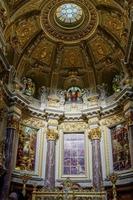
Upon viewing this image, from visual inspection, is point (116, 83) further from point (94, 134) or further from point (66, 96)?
point (94, 134)

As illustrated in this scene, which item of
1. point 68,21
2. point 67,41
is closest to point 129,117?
point 67,41

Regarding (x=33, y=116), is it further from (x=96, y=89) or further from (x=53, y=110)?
(x=96, y=89)

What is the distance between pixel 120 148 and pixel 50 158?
4737 millimetres

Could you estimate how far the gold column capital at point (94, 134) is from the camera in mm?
20141

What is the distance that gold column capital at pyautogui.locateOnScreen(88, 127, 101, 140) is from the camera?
20141 millimetres

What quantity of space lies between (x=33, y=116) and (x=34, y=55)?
196 inches

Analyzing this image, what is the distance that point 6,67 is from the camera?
18047 millimetres

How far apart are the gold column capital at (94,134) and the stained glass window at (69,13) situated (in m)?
8.54

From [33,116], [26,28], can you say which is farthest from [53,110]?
[26,28]

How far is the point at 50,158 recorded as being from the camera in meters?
19.6

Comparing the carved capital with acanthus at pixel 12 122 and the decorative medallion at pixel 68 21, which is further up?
the decorative medallion at pixel 68 21

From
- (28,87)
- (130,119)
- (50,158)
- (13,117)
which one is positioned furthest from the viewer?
(28,87)

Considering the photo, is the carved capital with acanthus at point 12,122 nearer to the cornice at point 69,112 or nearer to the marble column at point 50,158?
the cornice at point 69,112

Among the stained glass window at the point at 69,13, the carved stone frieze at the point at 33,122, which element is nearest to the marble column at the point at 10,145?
the carved stone frieze at the point at 33,122
